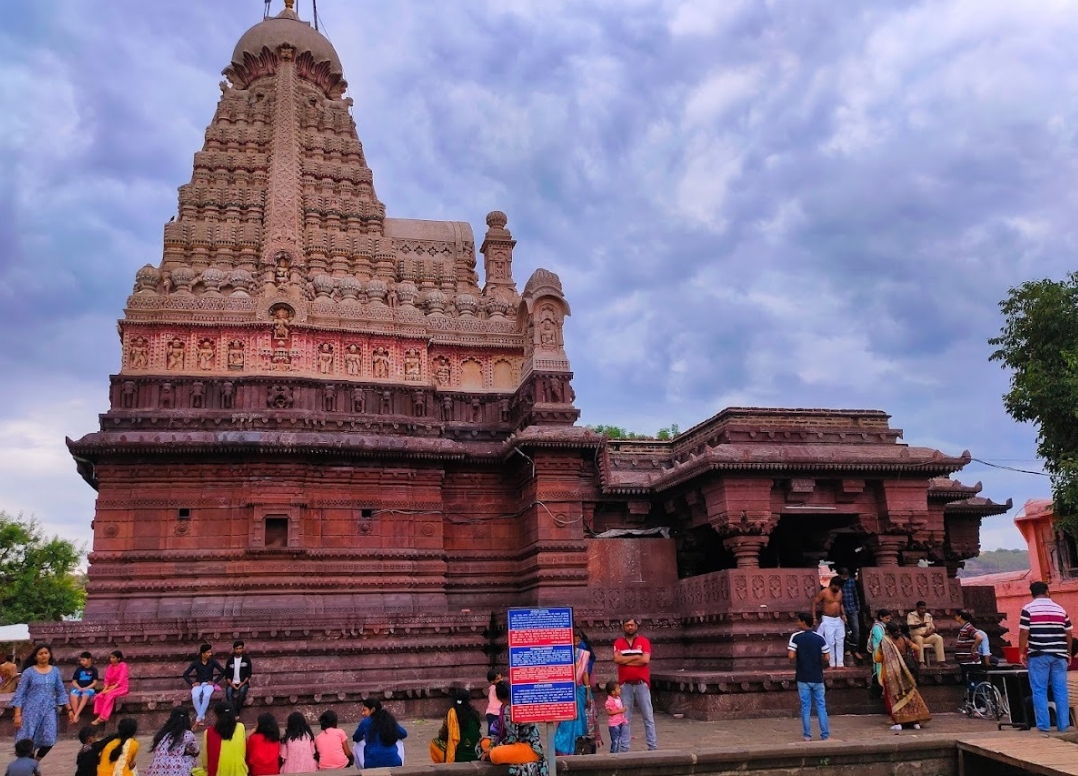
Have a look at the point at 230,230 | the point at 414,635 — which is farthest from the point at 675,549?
the point at 230,230

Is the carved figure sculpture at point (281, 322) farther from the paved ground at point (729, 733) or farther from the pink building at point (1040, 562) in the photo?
the pink building at point (1040, 562)

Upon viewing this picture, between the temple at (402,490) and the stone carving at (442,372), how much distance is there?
0.22 ft

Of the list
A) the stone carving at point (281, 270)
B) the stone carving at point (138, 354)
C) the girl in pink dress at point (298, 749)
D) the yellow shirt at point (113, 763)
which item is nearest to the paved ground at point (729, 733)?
the girl in pink dress at point (298, 749)

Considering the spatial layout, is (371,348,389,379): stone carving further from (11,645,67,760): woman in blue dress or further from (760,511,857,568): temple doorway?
(11,645,67,760): woman in blue dress

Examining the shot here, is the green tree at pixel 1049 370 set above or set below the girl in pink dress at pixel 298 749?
above

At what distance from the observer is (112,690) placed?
14039 mm

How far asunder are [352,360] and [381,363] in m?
0.69

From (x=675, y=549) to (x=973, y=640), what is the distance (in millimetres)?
6786

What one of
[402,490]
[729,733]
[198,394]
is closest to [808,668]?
[729,733]

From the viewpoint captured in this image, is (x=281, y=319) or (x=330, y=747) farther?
(x=281, y=319)

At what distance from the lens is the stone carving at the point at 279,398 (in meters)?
20.0

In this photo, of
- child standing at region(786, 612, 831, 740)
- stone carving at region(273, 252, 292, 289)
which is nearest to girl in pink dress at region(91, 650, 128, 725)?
stone carving at region(273, 252, 292, 289)

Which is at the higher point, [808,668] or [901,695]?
[808,668]

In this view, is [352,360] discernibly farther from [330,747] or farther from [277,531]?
[330,747]
